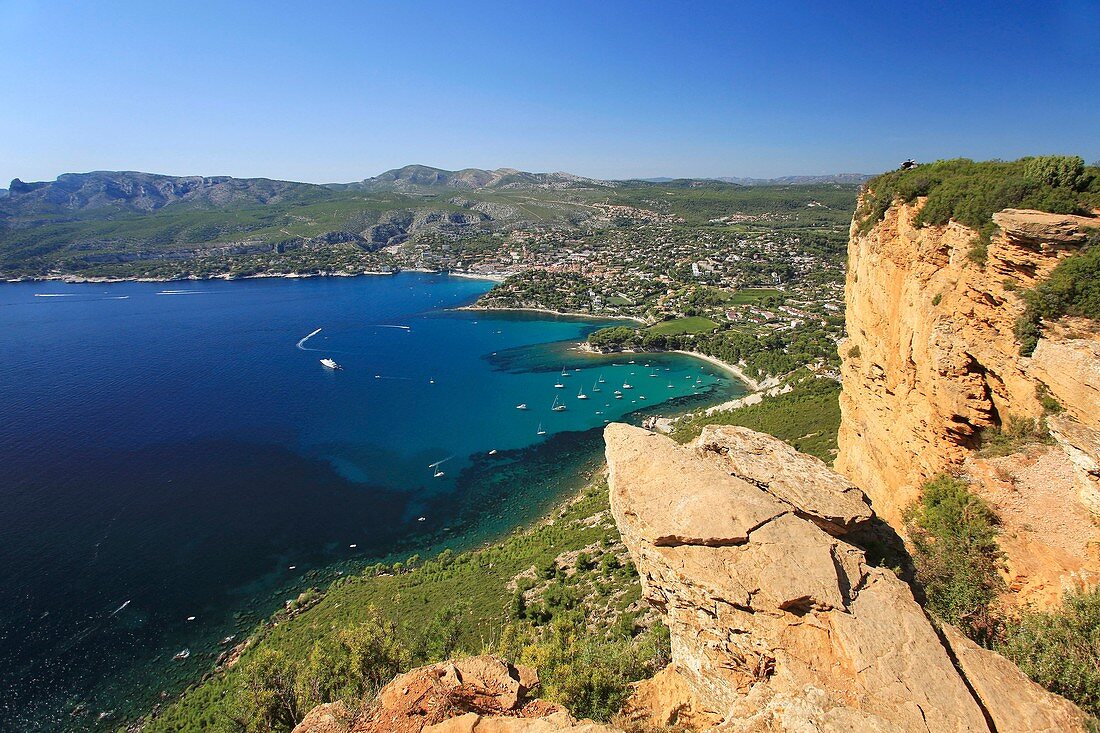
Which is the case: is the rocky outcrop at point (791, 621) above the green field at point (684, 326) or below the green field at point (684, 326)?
above

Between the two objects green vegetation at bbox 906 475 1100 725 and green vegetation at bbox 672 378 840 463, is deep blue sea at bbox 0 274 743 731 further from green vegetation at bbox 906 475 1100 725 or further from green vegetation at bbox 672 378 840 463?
green vegetation at bbox 906 475 1100 725

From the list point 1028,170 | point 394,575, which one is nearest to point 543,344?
point 394,575

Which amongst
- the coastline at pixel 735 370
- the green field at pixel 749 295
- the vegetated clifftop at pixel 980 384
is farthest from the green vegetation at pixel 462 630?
the green field at pixel 749 295

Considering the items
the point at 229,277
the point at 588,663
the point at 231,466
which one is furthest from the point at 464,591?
the point at 229,277

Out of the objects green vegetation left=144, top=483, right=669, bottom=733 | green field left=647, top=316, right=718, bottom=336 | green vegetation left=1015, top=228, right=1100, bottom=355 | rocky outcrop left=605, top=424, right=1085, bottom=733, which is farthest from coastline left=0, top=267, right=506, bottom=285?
rocky outcrop left=605, top=424, right=1085, bottom=733

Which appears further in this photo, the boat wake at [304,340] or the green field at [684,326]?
the boat wake at [304,340]

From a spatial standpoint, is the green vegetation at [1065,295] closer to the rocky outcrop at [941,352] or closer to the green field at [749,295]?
the rocky outcrop at [941,352]
